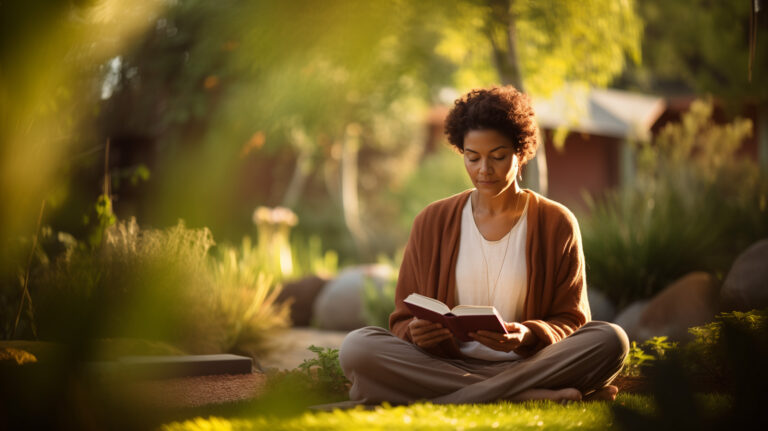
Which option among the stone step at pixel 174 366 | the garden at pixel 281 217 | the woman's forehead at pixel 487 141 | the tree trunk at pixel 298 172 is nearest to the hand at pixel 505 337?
the garden at pixel 281 217

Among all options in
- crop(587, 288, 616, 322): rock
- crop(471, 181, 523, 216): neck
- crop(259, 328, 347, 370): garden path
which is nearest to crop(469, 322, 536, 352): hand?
crop(471, 181, 523, 216): neck

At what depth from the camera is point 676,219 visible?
730 centimetres

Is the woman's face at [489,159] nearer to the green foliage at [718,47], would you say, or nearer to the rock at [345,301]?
the rock at [345,301]

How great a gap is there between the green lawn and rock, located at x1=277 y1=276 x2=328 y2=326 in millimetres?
5842

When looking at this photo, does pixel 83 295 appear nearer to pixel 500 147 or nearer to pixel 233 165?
pixel 500 147

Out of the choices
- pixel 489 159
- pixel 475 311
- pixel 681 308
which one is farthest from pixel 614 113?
pixel 475 311

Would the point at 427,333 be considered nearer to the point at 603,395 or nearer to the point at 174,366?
the point at 603,395

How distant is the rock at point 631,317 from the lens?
20.7 feet

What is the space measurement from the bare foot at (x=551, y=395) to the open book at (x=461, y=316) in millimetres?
412

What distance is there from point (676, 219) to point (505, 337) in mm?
4707

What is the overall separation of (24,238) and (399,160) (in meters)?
14.0

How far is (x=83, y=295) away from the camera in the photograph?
489cm

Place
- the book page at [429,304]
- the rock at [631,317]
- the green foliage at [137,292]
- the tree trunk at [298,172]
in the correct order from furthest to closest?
the tree trunk at [298,172], the rock at [631,317], the green foliage at [137,292], the book page at [429,304]

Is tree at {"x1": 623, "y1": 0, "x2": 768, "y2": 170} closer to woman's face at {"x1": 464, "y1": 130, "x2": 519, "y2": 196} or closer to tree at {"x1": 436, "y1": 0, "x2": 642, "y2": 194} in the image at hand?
tree at {"x1": 436, "y1": 0, "x2": 642, "y2": 194}
